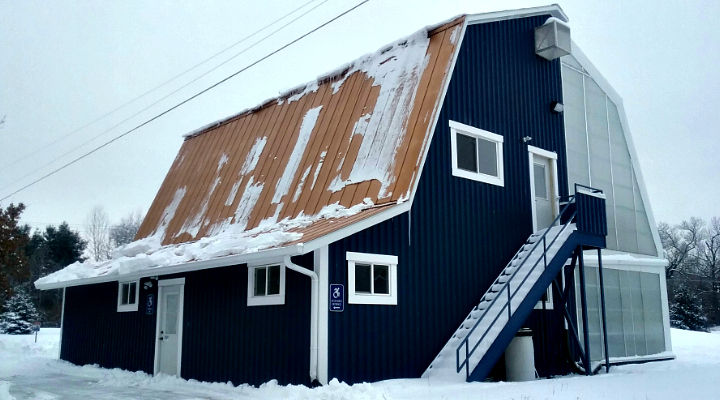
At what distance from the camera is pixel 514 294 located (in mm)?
12500

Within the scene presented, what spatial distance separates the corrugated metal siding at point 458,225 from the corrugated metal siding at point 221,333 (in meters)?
0.81

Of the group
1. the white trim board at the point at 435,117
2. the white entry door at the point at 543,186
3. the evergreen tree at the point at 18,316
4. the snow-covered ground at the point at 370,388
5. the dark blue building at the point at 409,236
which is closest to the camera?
the snow-covered ground at the point at 370,388

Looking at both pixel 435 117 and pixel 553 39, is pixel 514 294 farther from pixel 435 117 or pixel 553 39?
pixel 553 39

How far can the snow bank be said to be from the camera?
11.6 meters

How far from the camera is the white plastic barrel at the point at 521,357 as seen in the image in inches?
520

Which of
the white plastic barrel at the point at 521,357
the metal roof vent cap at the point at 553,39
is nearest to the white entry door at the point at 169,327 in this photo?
the white plastic barrel at the point at 521,357

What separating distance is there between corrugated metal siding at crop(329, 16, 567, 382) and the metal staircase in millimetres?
223

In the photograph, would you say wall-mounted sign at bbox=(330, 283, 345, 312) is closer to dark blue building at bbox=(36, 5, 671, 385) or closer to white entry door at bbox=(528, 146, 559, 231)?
dark blue building at bbox=(36, 5, 671, 385)

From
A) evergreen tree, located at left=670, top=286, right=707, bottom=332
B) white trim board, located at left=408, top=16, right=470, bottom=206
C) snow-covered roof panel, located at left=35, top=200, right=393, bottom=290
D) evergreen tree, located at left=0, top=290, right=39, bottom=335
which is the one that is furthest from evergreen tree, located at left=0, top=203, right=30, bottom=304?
evergreen tree, located at left=670, top=286, right=707, bottom=332

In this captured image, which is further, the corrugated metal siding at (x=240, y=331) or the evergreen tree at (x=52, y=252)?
the evergreen tree at (x=52, y=252)

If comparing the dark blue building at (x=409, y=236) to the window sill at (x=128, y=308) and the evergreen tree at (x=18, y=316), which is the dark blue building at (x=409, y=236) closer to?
the window sill at (x=128, y=308)

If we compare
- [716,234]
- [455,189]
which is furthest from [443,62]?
[716,234]

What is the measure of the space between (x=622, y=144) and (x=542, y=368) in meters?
8.00

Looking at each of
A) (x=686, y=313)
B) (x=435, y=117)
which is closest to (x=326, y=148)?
(x=435, y=117)
